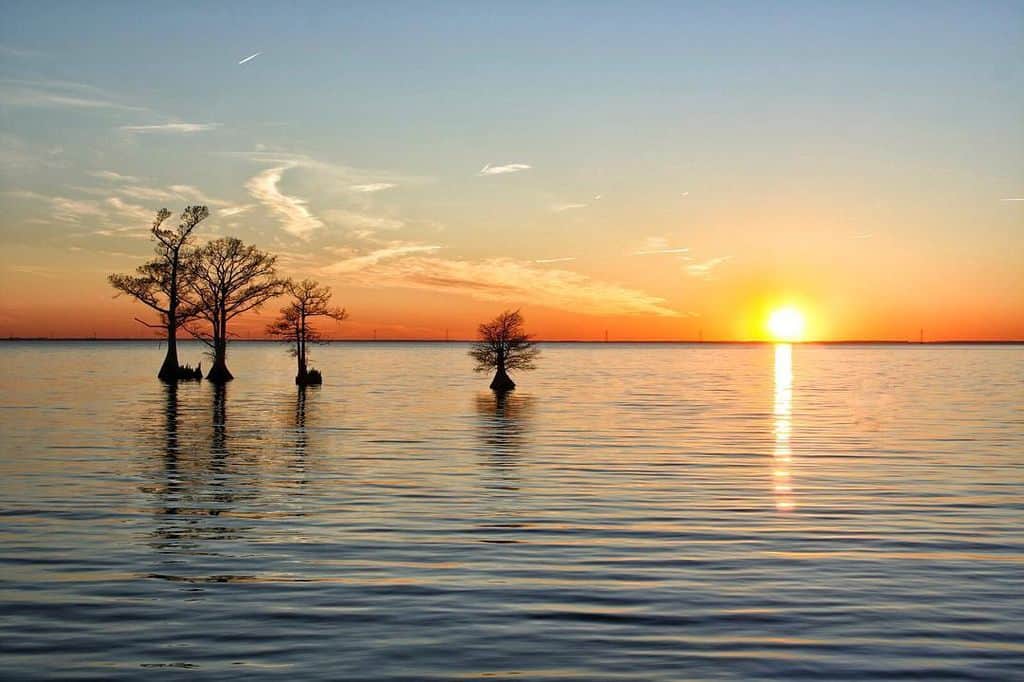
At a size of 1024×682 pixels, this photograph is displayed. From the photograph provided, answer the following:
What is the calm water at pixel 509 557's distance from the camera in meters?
11.7

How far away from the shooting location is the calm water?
38.4ft

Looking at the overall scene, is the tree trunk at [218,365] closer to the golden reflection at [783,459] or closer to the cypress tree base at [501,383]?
the cypress tree base at [501,383]

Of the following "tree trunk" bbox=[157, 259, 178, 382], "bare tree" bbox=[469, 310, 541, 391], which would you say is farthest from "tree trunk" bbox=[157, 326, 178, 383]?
Answer: "bare tree" bbox=[469, 310, 541, 391]

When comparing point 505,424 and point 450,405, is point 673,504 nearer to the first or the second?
point 505,424

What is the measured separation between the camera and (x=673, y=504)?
23.2 metres

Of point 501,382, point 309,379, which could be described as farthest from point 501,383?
point 309,379

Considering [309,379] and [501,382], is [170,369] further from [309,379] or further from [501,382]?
[501,382]

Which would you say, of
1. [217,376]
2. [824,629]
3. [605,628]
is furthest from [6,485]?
[217,376]

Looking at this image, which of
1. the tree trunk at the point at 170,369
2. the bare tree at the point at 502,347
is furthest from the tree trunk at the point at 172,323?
the bare tree at the point at 502,347

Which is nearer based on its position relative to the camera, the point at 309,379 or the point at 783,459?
the point at 783,459

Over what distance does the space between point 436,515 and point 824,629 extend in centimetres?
1036

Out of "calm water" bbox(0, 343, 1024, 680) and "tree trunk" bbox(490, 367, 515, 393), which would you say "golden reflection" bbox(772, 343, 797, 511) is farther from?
"tree trunk" bbox(490, 367, 515, 393)

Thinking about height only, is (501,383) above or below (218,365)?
below

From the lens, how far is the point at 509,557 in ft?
56.2
